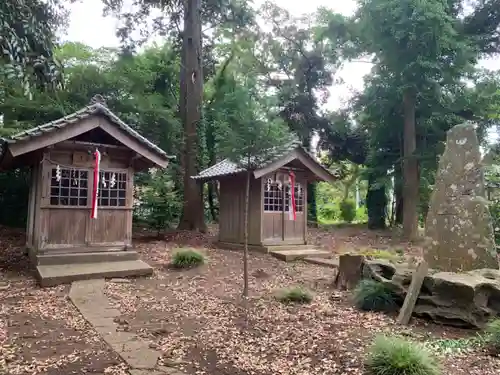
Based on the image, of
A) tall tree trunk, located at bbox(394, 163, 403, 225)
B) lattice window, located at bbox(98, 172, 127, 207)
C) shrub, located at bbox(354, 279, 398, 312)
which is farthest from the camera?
tall tree trunk, located at bbox(394, 163, 403, 225)

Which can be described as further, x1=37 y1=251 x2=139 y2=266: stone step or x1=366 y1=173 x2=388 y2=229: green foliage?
x1=366 y1=173 x2=388 y2=229: green foliage

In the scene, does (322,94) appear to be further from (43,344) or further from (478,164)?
(43,344)

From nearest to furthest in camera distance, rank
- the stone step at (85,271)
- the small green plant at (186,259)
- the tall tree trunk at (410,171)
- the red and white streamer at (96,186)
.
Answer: the stone step at (85,271) < the red and white streamer at (96,186) < the small green plant at (186,259) < the tall tree trunk at (410,171)

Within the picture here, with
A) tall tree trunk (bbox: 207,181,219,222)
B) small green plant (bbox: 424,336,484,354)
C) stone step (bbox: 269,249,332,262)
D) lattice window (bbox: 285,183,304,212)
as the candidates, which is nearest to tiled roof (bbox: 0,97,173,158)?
stone step (bbox: 269,249,332,262)

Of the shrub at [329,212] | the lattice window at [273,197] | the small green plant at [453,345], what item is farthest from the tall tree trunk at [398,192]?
the small green plant at [453,345]

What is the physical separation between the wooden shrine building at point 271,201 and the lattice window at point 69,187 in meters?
4.45

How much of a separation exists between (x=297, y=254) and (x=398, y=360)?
762 cm

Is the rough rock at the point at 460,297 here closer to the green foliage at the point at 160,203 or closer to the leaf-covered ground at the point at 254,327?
the leaf-covered ground at the point at 254,327

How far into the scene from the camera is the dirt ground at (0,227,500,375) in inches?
164

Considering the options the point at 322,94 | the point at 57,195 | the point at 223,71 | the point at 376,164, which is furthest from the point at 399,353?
the point at 322,94

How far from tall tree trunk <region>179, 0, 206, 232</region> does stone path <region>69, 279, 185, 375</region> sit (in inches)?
294

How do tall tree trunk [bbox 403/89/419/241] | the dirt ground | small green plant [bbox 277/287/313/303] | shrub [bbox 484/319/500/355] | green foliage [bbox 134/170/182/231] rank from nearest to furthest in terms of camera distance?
the dirt ground < shrub [bbox 484/319/500/355] < small green plant [bbox 277/287/313/303] < green foliage [bbox 134/170/182/231] < tall tree trunk [bbox 403/89/419/241]

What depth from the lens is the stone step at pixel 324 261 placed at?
10327 mm

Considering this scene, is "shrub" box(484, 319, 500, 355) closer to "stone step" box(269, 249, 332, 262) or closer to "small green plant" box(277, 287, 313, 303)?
"small green plant" box(277, 287, 313, 303)
